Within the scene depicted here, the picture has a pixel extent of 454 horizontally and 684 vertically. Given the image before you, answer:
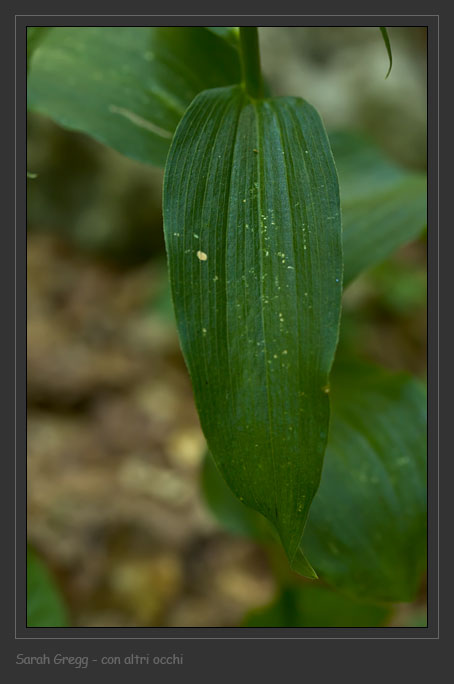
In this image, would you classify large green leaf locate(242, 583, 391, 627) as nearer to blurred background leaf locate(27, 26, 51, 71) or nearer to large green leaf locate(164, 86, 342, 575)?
large green leaf locate(164, 86, 342, 575)

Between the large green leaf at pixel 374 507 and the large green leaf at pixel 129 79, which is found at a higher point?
the large green leaf at pixel 129 79

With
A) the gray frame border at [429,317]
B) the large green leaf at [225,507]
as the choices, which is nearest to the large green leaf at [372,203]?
the gray frame border at [429,317]

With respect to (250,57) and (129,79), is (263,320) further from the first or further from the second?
(129,79)

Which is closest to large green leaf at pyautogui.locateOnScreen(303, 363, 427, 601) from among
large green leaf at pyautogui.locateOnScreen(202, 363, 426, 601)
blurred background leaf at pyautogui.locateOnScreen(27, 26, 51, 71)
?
large green leaf at pyautogui.locateOnScreen(202, 363, 426, 601)

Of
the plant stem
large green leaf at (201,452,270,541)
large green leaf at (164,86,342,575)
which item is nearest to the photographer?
large green leaf at (164,86,342,575)

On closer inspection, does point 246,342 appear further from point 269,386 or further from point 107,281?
point 107,281

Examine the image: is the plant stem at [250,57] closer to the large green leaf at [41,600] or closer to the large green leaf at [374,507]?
the large green leaf at [374,507]

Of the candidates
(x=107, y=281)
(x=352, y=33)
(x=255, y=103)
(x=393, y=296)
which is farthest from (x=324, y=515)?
(x=352, y=33)

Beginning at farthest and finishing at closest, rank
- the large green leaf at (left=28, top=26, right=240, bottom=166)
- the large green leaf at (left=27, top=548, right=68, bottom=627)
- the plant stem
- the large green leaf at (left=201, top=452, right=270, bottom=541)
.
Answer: the large green leaf at (left=201, top=452, right=270, bottom=541)
the large green leaf at (left=27, top=548, right=68, bottom=627)
the large green leaf at (left=28, top=26, right=240, bottom=166)
the plant stem

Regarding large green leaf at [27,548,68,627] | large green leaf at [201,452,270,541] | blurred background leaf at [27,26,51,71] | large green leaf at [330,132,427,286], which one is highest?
blurred background leaf at [27,26,51,71]
